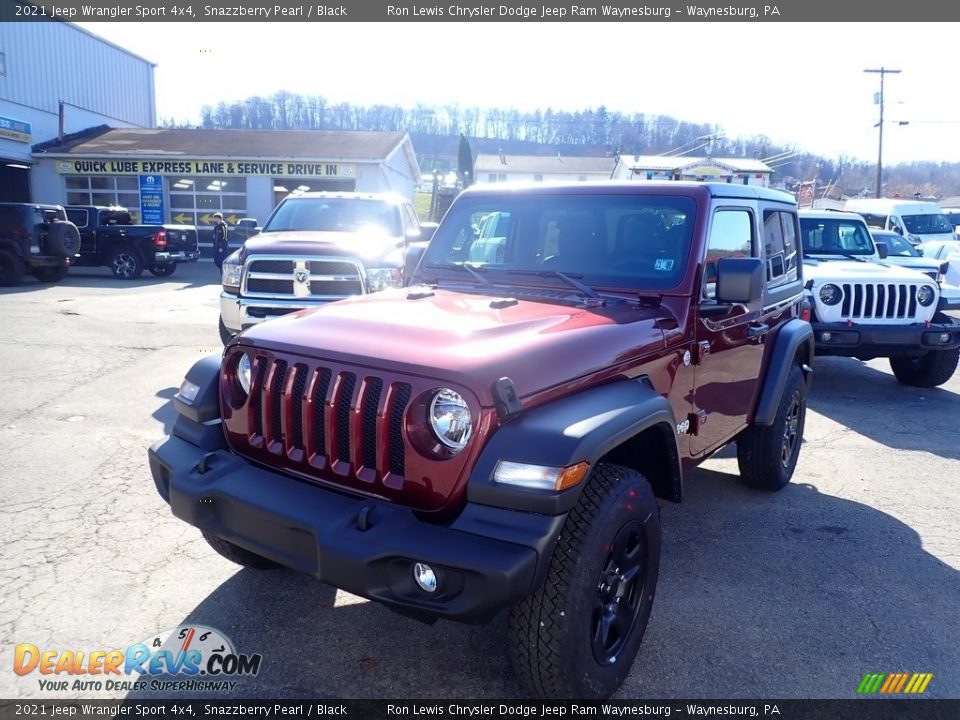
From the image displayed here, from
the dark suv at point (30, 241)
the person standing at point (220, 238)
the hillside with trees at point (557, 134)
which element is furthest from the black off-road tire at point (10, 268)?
the hillside with trees at point (557, 134)

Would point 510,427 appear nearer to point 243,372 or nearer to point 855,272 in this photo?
point 243,372

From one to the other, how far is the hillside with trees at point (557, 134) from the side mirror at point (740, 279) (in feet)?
149

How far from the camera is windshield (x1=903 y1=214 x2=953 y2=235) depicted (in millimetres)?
20188

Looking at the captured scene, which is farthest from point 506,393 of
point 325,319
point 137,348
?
point 137,348

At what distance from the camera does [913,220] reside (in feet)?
66.7

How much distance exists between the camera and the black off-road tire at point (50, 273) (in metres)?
17.0

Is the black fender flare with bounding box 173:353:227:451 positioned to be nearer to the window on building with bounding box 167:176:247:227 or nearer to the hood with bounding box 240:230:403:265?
the hood with bounding box 240:230:403:265

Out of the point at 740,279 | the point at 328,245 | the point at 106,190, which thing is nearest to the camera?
the point at 740,279

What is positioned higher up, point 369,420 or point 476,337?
point 476,337

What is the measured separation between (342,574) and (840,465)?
467cm

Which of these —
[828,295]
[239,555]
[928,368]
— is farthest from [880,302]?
[239,555]

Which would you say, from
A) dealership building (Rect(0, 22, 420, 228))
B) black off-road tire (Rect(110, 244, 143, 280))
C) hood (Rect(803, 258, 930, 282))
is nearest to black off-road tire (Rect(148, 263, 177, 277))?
black off-road tire (Rect(110, 244, 143, 280))

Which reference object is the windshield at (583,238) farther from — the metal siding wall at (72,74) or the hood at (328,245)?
the metal siding wall at (72,74)

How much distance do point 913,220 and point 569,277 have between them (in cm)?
2053
